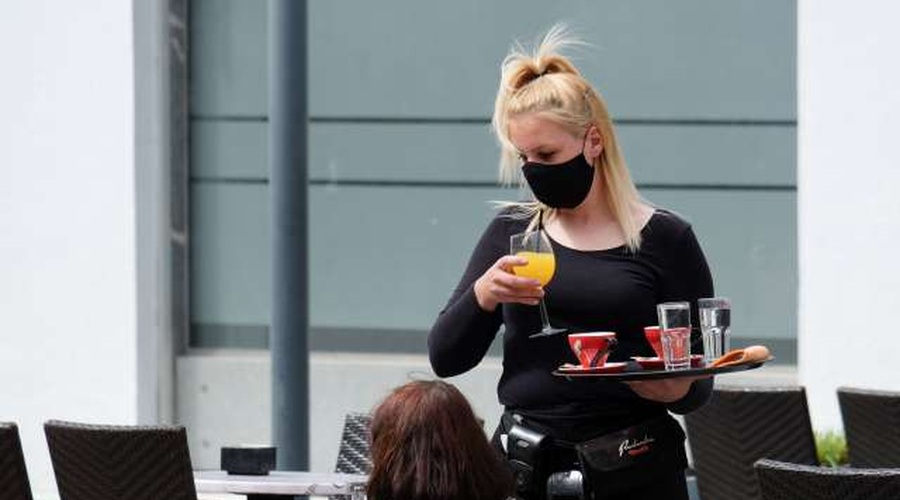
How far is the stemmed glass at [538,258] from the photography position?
3.29 meters

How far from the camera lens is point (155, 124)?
30.3 ft

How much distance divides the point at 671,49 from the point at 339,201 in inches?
68.8

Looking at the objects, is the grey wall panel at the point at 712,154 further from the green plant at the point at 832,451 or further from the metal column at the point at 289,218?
the metal column at the point at 289,218

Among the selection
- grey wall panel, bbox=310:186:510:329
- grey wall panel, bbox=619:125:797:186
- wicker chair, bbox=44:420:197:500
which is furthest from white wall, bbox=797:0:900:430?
wicker chair, bbox=44:420:197:500

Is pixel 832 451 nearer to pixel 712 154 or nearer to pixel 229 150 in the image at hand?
pixel 712 154

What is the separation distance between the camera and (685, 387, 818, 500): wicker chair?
19.8 ft

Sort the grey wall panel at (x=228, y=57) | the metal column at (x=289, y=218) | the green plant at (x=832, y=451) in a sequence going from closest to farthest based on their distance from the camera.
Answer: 1. the metal column at (x=289, y=218)
2. the green plant at (x=832, y=451)
3. the grey wall panel at (x=228, y=57)

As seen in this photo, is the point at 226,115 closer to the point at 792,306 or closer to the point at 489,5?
the point at 489,5

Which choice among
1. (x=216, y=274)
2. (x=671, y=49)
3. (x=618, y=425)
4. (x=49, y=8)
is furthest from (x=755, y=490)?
(x=49, y=8)

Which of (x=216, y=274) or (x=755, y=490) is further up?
(x=216, y=274)

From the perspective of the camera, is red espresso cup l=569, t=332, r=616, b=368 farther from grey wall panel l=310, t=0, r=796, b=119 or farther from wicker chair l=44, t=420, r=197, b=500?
grey wall panel l=310, t=0, r=796, b=119

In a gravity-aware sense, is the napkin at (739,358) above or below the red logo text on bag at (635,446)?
above

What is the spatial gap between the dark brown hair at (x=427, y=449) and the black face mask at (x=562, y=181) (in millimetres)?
587

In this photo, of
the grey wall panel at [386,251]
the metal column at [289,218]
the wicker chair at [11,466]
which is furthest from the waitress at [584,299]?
the grey wall panel at [386,251]
